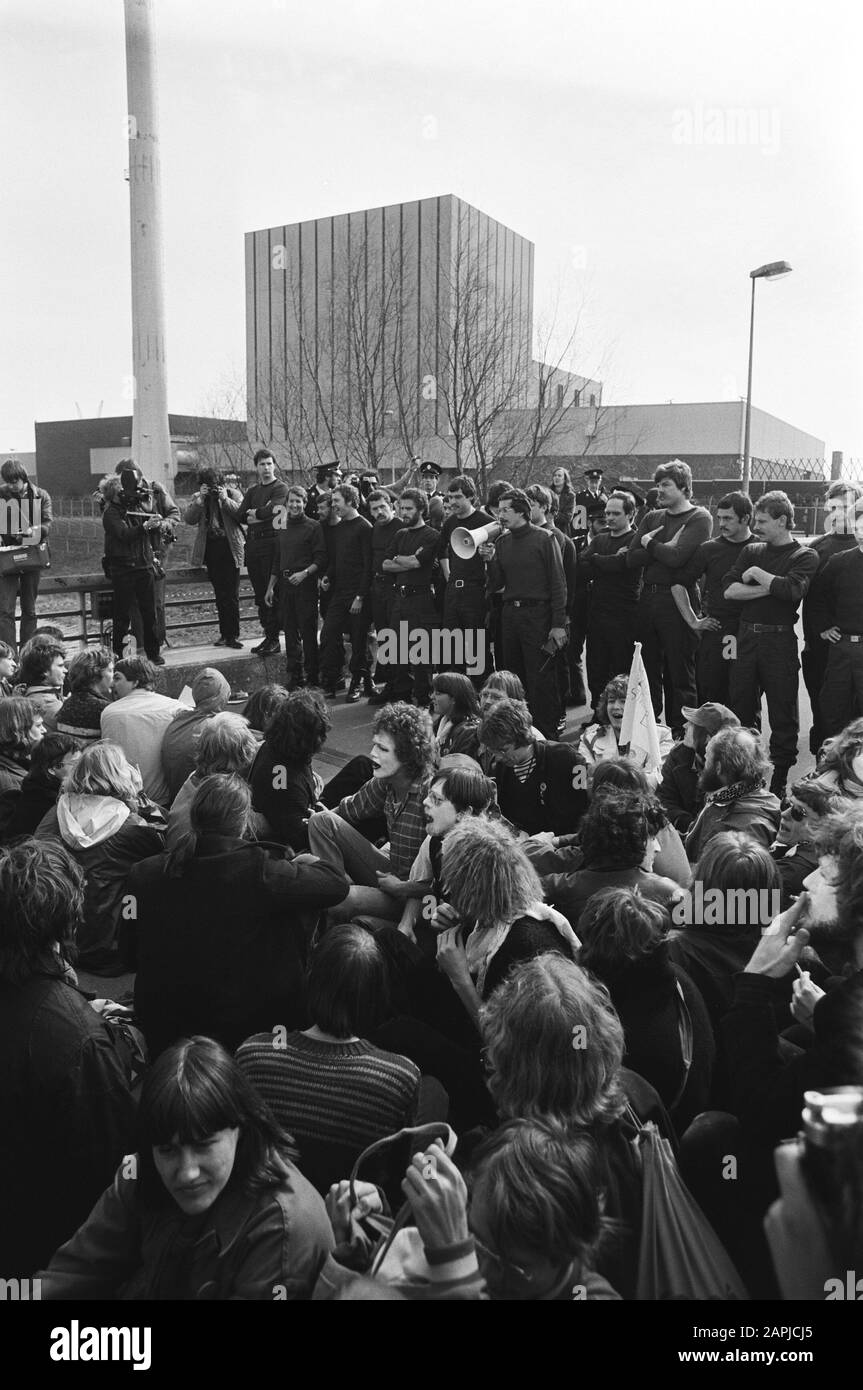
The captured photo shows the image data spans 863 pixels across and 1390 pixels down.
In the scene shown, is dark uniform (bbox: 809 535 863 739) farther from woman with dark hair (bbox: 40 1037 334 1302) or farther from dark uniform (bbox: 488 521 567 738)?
woman with dark hair (bbox: 40 1037 334 1302)

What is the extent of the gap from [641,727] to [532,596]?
85.5 inches

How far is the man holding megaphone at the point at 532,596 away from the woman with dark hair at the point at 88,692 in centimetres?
312

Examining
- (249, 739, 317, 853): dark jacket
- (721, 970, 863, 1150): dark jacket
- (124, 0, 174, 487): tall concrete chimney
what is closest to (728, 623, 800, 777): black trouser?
(249, 739, 317, 853): dark jacket

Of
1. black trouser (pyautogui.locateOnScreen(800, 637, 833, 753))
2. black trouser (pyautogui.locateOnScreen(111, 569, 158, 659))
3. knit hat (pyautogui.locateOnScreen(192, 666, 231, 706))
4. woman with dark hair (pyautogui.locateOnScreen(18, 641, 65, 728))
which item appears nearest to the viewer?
knit hat (pyautogui.locateOnScreen(192, 666, 231, 706))

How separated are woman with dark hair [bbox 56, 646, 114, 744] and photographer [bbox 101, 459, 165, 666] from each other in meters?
3.12

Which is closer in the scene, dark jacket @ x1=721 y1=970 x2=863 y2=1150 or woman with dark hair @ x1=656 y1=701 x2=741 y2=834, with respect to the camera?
dark jacket @ x1=721 y1=970 x2=863 y2=1150

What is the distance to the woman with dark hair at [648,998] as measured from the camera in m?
2.72

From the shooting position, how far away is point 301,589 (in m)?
9.31

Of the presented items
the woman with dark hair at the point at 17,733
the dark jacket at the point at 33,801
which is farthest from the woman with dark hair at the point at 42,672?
the dark jacket at the point at 33,801

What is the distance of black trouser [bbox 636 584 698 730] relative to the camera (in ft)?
25.8

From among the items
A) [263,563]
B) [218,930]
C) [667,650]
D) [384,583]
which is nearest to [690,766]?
[667,650]

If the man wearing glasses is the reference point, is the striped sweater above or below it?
below

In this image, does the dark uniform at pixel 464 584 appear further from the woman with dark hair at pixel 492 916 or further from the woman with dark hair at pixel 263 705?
the woman with dark hair at pixel 492 916
